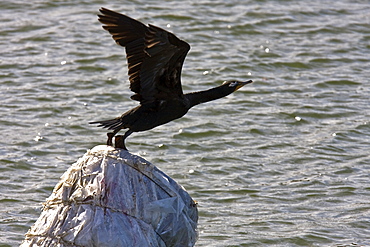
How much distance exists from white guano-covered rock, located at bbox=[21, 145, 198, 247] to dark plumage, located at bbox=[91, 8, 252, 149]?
413 mm

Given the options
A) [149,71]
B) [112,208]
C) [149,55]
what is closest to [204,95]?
[149,71]

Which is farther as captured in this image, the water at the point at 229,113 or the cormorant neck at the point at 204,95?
the water at the point at 229,113

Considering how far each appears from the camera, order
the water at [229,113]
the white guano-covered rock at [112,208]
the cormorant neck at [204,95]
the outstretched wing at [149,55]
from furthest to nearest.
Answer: the water at [229,113] → the cormorant neck at [204,95] → the outstretched wing at [149,55] → the white guano-covered rock at [112,208]

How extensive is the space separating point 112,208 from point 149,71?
1.17 m

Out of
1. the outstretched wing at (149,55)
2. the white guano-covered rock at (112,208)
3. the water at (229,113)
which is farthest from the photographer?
the water at (229,113)

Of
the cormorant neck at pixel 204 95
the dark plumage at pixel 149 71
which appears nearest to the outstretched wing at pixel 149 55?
the dark plumage at pixel 149 71

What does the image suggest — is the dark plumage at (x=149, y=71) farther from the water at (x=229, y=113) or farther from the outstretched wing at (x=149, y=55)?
the water at (x=229, y=113)

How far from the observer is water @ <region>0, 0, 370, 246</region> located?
22.9 ft

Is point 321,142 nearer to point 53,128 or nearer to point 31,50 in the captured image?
point 53,128

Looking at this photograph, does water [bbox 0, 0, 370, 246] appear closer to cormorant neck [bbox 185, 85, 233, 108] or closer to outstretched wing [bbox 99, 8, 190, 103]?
cormorant neck [bbox 185, 85, 233, 108]

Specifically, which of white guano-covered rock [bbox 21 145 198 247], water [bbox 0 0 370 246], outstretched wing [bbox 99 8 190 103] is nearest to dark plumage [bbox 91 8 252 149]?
outstretched wing [bbox 99 8 190 103]

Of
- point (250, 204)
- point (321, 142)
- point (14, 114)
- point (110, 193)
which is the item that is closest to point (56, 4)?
point (14, 114)

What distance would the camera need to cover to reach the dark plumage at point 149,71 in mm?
5133

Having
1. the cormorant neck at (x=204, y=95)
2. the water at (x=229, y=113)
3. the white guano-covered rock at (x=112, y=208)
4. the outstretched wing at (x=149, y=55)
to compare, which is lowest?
the water at (x=229, y=113)
